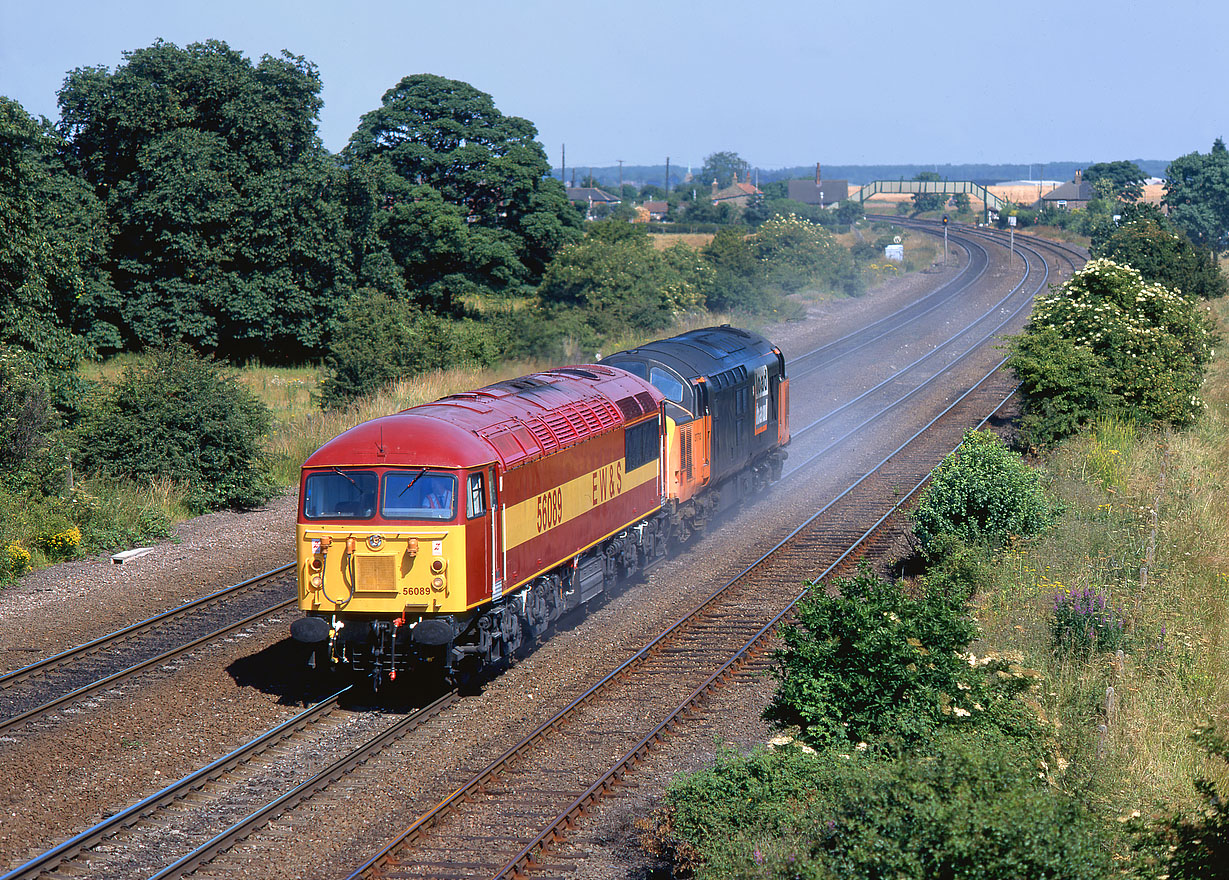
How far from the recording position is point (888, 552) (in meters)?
21.8

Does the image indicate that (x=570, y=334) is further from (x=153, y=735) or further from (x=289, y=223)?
(x=153, y=735)

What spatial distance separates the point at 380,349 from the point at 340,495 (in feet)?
61.6

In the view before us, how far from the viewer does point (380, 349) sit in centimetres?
3228

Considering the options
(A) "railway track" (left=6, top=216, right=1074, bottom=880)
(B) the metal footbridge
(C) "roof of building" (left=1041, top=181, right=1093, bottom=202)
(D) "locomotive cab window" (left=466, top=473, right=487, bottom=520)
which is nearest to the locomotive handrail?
(A) "railway track" (left=6, top=216, right=1074, bottom=880)

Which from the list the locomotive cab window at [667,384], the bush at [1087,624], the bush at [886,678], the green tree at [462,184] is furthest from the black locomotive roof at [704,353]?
the green tree at [462,184]

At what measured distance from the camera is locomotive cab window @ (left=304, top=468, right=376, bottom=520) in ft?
45.7

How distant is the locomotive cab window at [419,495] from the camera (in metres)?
13.7

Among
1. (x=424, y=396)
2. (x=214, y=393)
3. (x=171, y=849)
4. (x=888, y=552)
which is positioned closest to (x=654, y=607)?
(x=888, y=552)

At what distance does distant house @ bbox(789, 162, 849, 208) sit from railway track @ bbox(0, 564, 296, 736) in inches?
4624

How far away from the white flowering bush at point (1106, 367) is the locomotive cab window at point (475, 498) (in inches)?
730

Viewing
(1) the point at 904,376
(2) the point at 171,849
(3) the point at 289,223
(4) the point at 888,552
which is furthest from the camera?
(1) the point at 904,376

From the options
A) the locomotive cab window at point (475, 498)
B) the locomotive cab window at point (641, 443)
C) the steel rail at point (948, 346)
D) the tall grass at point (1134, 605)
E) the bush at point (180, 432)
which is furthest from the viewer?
A: the steel rail at point (948, 346)

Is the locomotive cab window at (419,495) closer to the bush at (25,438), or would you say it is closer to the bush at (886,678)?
the bush at (886,678)

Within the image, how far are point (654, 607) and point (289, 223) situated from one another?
2596 centimetres
